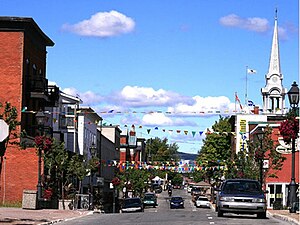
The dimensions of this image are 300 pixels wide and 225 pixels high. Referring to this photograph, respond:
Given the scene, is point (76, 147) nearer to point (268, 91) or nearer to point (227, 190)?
point (268, 91)

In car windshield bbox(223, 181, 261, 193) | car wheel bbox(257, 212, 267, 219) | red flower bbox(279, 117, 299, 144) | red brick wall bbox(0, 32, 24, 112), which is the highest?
red brick wall bbox(0, 32, 24, 112)

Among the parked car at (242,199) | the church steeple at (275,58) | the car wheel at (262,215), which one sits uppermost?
the church steeple at (275,58)

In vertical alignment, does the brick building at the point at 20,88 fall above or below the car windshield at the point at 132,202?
above

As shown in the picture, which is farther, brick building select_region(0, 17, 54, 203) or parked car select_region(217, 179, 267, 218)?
brick building select_region(0, 17, 54, 203)

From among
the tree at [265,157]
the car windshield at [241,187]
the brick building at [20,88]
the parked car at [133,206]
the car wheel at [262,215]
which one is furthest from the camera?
the parked car at [133,206]

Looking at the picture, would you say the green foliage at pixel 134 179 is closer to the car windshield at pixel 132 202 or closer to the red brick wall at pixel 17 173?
the car windshield at pixel 132 202

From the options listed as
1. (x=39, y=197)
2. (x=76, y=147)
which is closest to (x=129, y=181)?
(x=76, y=147)

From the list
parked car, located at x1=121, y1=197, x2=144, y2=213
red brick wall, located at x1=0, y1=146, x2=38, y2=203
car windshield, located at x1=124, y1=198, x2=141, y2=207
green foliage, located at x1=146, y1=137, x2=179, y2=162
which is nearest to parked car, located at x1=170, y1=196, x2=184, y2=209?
car windshield, located at x1=124, y1=198, x2=141, y2=207

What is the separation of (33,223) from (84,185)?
50960 mm

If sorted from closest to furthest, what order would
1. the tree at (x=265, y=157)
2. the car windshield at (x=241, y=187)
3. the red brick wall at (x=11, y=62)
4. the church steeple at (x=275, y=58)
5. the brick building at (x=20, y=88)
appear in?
the car windshield at (x=241, y=187) < the brick building at (x=20, y=88) < the tree at (x=265, y=157) < the red brick wall at (x=11, y=62) < the church steeple at (x=275, y=58)

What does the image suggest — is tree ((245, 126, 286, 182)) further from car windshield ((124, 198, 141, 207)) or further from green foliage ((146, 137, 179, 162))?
green foliage ((146, 137, 179, 162))

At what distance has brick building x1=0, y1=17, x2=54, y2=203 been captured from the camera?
48.0m

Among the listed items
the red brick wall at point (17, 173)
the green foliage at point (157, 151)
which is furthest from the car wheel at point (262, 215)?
the green foliage at point (157, 151)

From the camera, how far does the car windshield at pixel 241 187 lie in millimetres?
29156
